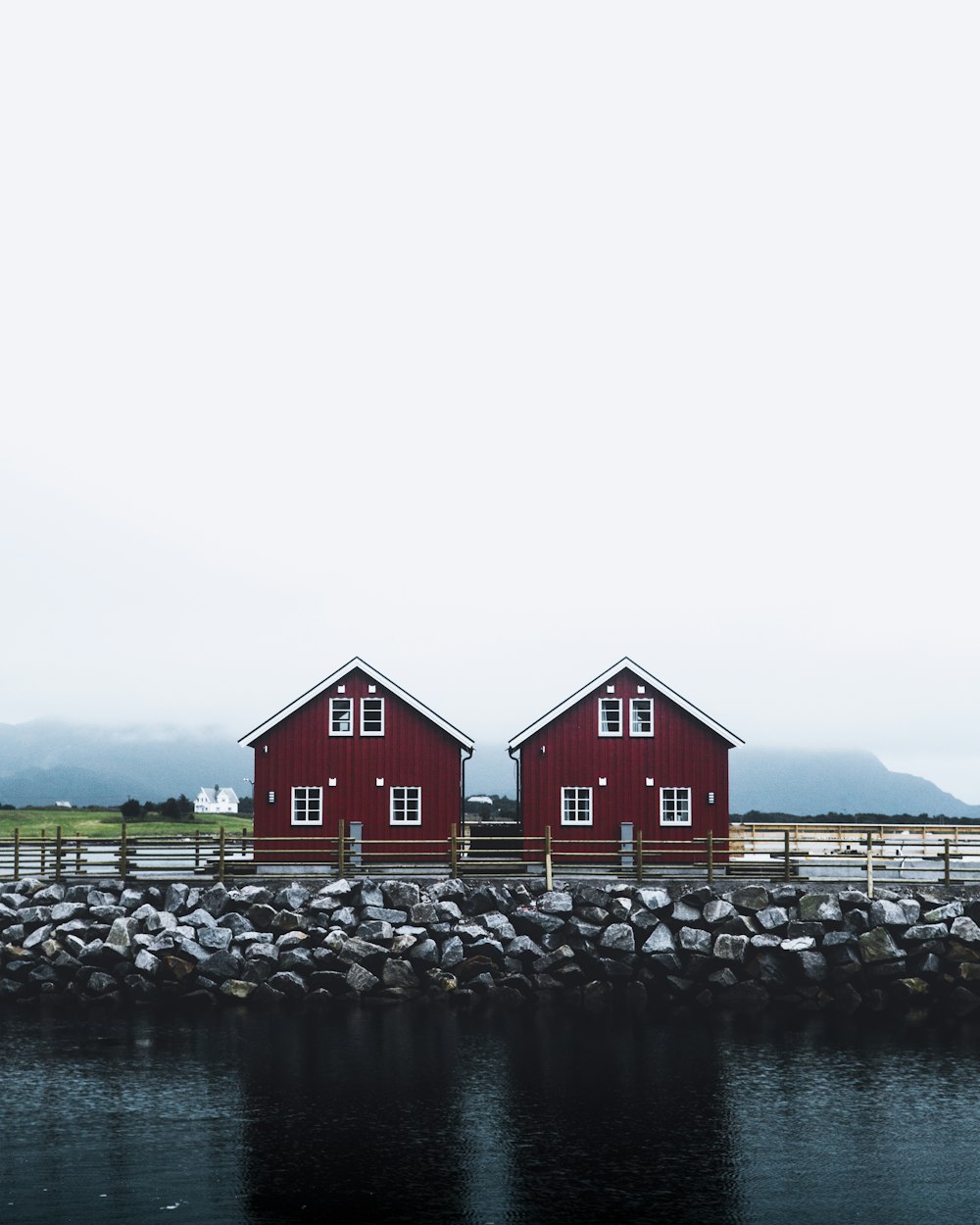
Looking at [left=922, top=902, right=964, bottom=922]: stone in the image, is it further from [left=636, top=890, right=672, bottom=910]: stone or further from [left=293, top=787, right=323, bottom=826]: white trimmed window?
[left=293, top=787, right=323, bottom=826]: white trimmed window

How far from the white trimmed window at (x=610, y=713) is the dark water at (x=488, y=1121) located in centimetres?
1300

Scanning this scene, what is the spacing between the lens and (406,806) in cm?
4594

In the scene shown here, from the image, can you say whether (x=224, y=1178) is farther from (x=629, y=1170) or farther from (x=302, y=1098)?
(x=629, y=1170)

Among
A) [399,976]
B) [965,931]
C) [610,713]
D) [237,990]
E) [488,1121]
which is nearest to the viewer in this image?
[488,1121]

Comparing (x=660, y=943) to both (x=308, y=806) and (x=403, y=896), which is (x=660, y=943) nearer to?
Answer: (x=403, y=896)

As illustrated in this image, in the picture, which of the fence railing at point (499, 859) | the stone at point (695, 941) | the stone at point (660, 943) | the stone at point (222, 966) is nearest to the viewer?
the stone at point (222, 966)

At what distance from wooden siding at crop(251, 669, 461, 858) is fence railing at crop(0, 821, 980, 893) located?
0.75 meters

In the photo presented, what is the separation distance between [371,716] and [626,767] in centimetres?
912

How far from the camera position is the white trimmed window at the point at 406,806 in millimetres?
45844

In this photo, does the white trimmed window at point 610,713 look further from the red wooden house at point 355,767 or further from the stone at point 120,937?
the stone at point 120,937

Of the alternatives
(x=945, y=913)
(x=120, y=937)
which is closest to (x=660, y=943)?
(x=945, y=913)

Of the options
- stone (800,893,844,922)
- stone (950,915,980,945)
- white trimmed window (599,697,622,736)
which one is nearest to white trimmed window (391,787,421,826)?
white trimmed window (599,697,622,736)

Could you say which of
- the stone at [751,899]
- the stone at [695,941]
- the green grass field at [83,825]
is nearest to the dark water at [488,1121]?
the stone at [695,941]

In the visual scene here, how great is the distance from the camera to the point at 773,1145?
24141 millimetres
